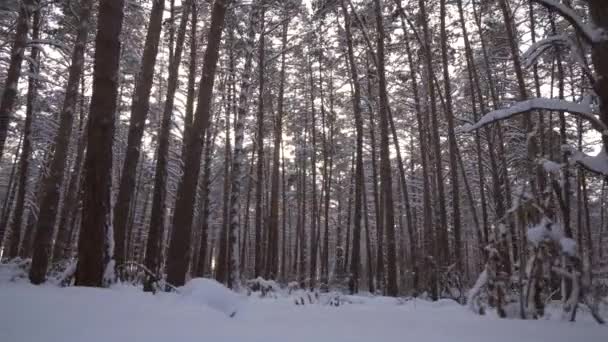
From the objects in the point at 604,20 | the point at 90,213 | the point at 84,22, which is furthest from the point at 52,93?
the point at 604,20

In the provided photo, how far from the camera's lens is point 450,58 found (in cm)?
1364

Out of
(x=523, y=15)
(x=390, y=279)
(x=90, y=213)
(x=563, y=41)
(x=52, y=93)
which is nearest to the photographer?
(x=563, y=41)

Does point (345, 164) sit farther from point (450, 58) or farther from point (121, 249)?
point (121, 249)

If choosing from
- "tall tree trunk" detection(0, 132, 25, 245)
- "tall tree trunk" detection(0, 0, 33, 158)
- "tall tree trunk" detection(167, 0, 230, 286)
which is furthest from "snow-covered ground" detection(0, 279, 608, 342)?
"tall tree trunk" detection(0, 132, 25, 245)

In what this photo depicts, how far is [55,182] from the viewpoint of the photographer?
25.1ft

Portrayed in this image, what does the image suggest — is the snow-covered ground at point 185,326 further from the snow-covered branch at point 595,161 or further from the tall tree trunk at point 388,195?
the tall tree trunk at point 388,195

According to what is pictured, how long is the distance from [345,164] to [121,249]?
20.7m

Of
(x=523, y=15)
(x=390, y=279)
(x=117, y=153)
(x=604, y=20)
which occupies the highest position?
(x=523, y=15)

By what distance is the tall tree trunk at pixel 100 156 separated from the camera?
380 cm

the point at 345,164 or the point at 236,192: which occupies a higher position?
the point at 345,164

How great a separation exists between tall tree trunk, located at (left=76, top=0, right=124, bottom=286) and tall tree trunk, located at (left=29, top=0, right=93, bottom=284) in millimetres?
3658

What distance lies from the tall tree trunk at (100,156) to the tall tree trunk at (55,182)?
12.0 feet

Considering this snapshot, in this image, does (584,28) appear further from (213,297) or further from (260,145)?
(260,145)

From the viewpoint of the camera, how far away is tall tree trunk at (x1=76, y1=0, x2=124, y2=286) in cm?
380
